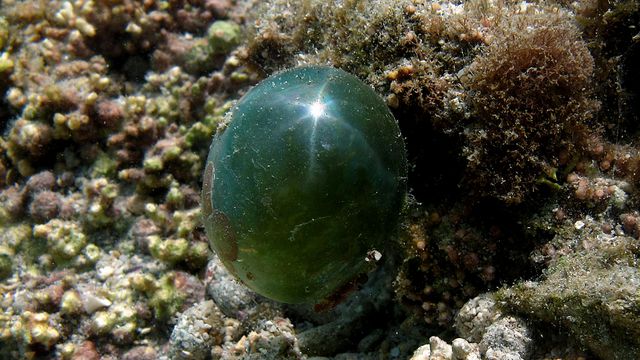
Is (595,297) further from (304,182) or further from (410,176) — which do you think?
(304,182)

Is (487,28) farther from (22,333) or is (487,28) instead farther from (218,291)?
(22,333)

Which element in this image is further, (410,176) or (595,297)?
(410,176)

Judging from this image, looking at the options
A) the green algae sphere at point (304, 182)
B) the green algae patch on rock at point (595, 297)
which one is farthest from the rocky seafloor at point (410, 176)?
the green algae sphere at point (304, 182)

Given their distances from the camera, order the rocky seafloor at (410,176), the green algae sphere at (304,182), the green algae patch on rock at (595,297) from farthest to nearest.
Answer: the rocky seafloor at (410,176)
the green algae sphere at (304,182)
the green algae patch on rock at (595,297)

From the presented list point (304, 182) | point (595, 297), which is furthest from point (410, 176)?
point (595, 297)

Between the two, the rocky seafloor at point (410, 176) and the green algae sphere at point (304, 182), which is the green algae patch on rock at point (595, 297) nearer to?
the rocky seafloor at point (410, 176)

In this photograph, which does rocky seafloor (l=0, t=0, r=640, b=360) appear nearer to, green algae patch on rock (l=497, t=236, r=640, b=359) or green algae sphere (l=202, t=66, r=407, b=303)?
green algae patch on rock (l=497, t=236, r=640, b=359)
